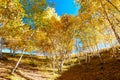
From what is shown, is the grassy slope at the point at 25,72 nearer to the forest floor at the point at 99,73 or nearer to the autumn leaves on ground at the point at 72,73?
the autumn leaves on ground at the point at 72,73

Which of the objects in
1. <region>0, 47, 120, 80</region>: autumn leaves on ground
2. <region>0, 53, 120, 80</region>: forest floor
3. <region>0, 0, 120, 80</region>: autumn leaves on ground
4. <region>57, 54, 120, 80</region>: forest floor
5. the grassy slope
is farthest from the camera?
the grassy slope

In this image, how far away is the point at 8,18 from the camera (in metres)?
22.7

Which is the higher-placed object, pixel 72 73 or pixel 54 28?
pixel 54 28

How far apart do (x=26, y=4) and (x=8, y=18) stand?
14951mm

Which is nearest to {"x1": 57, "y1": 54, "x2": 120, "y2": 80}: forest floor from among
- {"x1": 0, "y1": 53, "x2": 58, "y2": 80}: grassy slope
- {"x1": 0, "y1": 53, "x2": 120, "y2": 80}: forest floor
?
{"x1": 0, "y1": 53, "x2": 120, "y2": 80}: forest floor

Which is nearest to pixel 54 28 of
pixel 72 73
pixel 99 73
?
pixel 72 73

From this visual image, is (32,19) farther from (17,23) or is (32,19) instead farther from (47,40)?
(47,40)

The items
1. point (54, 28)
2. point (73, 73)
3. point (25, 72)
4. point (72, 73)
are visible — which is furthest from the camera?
point (54, 28)

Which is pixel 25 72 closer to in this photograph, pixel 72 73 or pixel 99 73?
pixel 72 73

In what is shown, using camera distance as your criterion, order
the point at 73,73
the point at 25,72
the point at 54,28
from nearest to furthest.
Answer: the point at 25,72 → the point at 73,73 → the point at 54,28

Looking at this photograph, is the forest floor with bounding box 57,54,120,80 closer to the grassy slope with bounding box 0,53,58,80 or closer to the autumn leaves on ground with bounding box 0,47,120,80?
the autumn leaves on ground with bounding box 0,47,120,80

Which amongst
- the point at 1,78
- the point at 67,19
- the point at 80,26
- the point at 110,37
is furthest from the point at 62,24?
the point at 1,78

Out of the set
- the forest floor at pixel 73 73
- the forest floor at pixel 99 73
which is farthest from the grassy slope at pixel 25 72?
the forest floor at pixel 99 73

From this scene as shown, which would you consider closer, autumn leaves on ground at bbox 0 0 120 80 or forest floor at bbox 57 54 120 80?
autumn leaves on ground at bbox 0 0 120 80
